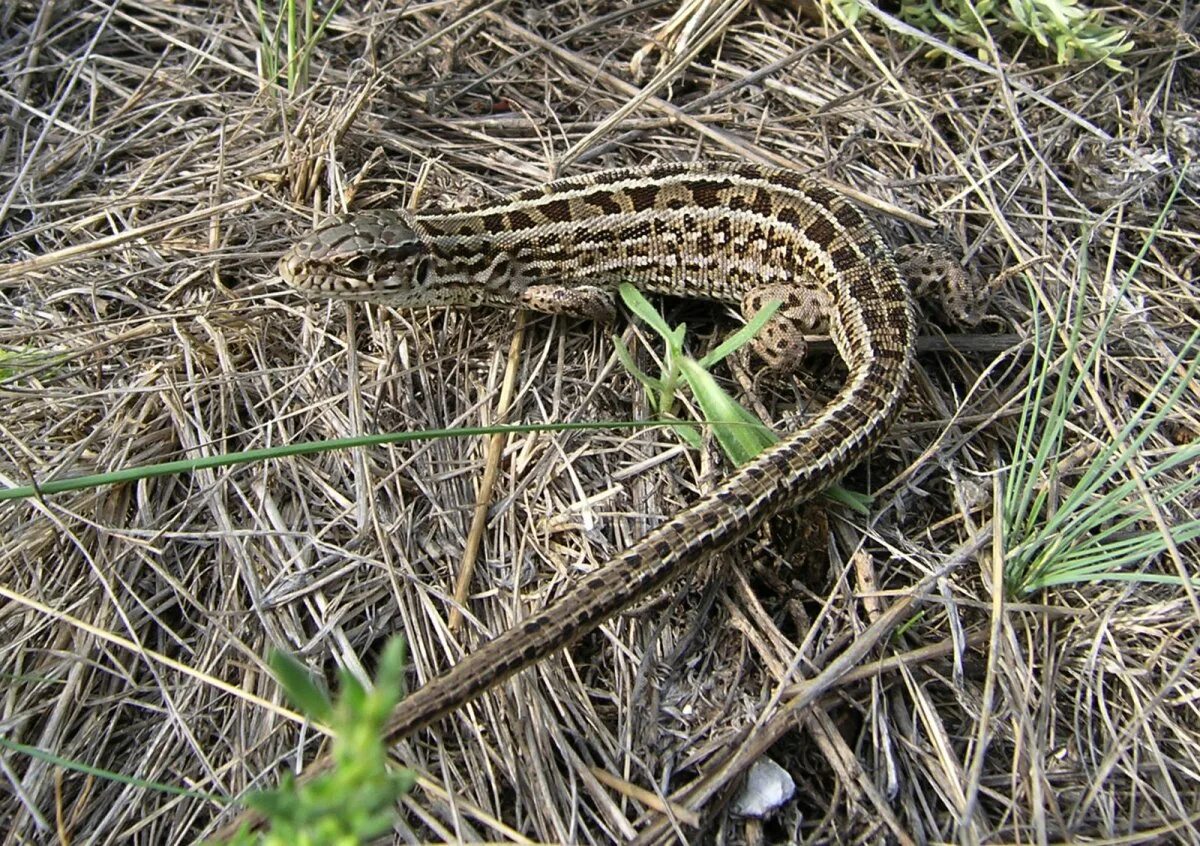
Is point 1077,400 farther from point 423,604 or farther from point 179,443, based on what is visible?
point 179,443

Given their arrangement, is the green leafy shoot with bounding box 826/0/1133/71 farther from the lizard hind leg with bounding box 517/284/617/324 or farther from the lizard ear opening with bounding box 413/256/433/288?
the lizard ear opening with bounding box 413/256/433/288

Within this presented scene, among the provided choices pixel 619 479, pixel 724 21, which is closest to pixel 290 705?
→ pixel 619 479

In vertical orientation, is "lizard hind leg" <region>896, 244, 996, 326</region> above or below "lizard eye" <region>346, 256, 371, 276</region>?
above

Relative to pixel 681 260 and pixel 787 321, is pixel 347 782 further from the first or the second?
pixel 681 260

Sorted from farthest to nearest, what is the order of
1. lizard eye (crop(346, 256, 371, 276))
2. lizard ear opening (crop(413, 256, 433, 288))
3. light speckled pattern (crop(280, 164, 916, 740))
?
lizard ear opening (crop(413, 256, 433, 288)), lizard eye (crop(346, 256, 371, 276)), light speckled pattern (crop(280, 164, 916, 740))

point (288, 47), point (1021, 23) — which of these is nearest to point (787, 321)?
point (1021, 23)

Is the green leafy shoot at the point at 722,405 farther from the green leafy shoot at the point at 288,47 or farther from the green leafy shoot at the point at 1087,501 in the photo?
the green leafy shoot at the point at 288,47

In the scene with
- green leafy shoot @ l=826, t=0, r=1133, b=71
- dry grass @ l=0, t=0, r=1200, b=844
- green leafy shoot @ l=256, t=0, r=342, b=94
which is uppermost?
green leafy shoot @ l=826, t=0, r=1133, b=71

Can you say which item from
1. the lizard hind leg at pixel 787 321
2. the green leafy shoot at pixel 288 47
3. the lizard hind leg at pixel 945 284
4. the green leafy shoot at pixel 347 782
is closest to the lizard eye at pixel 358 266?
the green leafy shoot at pixel 288 47

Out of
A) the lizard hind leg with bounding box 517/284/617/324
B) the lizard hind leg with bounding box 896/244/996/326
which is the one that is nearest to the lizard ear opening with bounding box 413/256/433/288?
the lizard hind leg with bounding box 517/284/617/324
